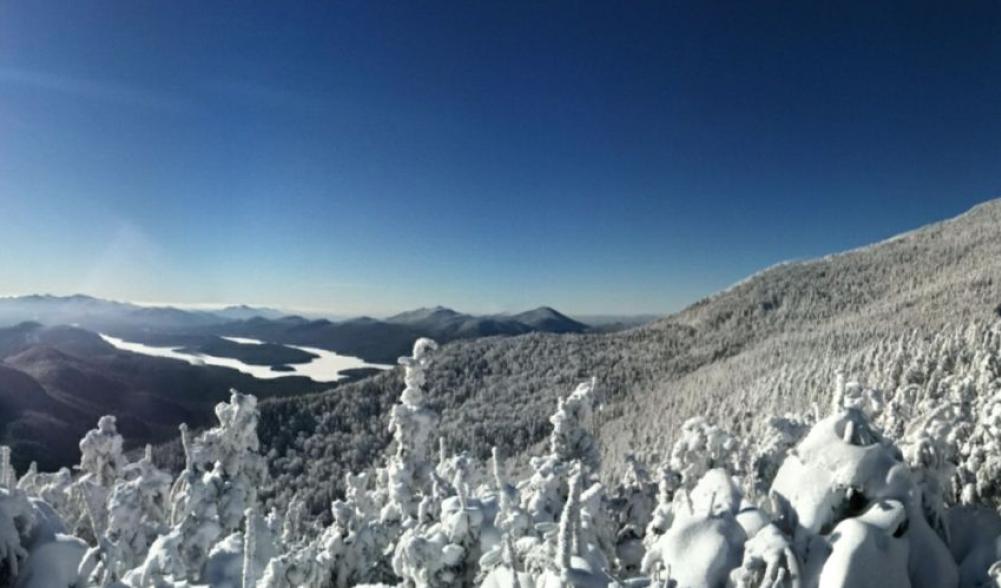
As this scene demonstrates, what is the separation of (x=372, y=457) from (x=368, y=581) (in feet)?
606

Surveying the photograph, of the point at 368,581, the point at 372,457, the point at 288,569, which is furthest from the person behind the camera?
the point at 372,457

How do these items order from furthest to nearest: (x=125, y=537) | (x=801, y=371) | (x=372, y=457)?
(x=372, y=457) < (x=801, y=371) < (x=125, y=537)

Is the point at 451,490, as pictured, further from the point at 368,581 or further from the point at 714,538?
the point at 714,538

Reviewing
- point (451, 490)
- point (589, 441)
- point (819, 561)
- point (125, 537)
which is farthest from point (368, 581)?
point (819, 561)

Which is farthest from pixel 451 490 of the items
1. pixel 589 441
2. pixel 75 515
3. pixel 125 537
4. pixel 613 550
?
pixel 75 515

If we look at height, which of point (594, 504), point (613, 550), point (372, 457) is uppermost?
point (594, 504)

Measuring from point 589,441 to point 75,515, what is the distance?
24153 mm

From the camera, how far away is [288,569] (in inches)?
712

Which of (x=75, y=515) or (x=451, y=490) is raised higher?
(x=451, y=490)

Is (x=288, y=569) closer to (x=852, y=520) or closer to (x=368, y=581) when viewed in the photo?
(x=368, y=581)

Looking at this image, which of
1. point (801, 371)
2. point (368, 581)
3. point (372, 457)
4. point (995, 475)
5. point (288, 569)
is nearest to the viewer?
point (995, 475)

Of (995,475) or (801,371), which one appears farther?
(801,371)

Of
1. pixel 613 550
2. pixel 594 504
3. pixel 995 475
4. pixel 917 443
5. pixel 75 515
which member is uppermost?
pixel 917 443

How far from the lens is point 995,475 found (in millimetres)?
16594
